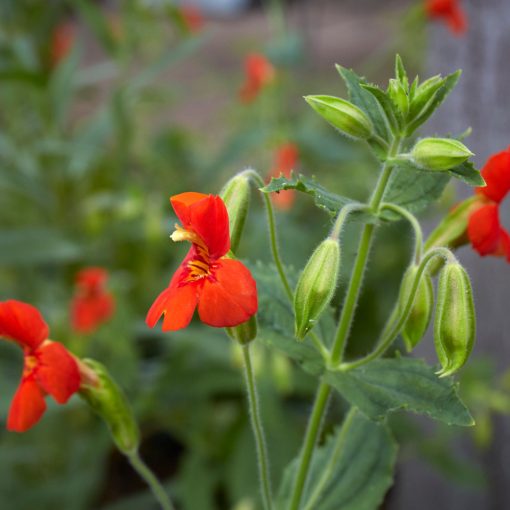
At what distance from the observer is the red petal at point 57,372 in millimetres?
1062

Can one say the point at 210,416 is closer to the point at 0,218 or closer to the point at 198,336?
the point at 198,336

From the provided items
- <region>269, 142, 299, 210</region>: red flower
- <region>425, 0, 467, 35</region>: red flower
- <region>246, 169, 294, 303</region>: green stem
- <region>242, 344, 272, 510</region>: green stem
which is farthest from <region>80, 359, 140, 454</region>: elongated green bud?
<region>269, 142, 299, 210</region>: red flower

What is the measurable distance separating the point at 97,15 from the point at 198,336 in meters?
1.11

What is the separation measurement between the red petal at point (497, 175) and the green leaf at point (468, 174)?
120mm

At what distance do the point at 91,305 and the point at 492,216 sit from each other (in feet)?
4.63

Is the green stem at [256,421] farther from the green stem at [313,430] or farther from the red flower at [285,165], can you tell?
the red flower at [285,165]

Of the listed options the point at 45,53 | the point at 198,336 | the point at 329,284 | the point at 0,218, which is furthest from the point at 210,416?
the point at 329,284

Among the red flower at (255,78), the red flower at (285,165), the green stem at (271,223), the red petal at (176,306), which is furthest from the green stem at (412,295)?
the red flower at (255,78)

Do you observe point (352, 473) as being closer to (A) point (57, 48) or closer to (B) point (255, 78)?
(B) point (255, 78)

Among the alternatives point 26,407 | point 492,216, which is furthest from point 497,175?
point 26,407

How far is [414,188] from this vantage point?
3.53 ft

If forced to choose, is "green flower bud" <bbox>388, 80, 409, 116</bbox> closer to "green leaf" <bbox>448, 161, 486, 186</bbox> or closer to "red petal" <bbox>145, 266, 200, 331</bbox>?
"green leaf" <bbox>448, 161, 486, 186</bbox>

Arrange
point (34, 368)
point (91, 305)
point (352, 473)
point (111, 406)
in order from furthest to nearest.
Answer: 1. point (91, 305)
2. point (352, 473)
3. point (111, 406)
4. point (34, 368)

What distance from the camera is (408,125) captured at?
3.16ft
